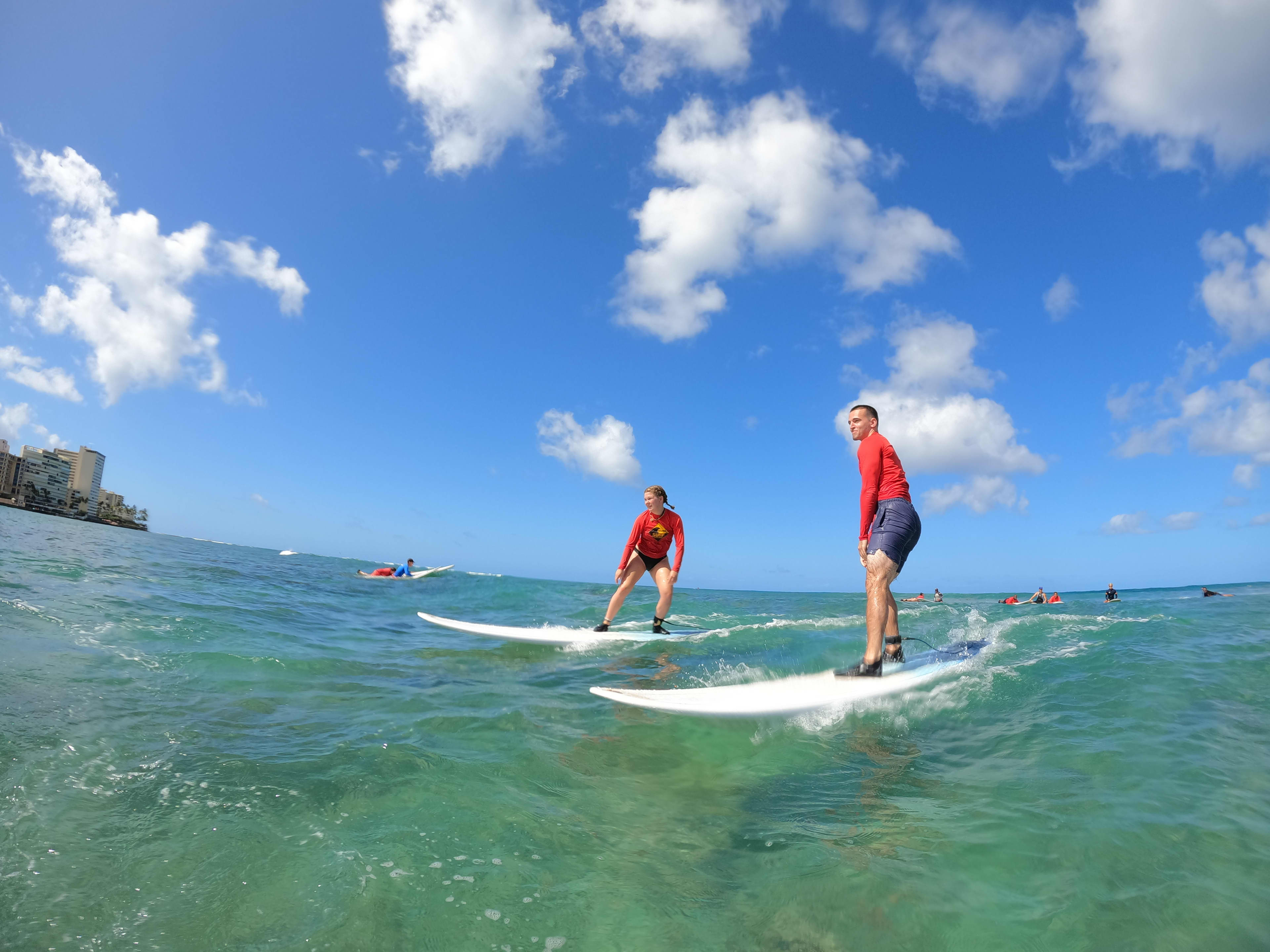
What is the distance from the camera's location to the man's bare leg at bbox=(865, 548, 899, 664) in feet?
19.2

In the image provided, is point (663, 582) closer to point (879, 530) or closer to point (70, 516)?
point (879, 530)

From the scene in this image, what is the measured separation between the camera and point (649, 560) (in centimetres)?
1011

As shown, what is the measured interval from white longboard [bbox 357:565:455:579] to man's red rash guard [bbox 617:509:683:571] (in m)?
22.7

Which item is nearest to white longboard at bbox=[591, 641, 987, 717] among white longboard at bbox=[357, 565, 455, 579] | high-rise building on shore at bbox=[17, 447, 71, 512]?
white longboard at bbox=[357, 565, 455, 579]

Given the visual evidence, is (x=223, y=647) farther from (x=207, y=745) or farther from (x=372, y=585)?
(x=372, y=585)

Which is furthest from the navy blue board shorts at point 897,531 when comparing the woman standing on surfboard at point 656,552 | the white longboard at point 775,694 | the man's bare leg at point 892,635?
the woman standing on surfboard at point 656,552

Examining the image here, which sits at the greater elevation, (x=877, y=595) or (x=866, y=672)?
(x=877, y=595)

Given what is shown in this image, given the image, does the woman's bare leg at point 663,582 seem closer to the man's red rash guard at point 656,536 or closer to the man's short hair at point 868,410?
the man's red rash guard at point 656,536

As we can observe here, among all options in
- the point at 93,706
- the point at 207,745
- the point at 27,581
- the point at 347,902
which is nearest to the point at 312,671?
the point at 93,706

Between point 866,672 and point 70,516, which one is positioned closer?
point 866,672

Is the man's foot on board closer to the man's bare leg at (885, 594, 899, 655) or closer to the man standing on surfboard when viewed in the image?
the man standing on surfboard

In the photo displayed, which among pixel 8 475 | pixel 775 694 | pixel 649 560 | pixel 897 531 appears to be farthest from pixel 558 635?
pixel 8 475

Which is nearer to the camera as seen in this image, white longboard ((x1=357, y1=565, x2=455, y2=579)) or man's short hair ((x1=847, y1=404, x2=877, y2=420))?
man's short hair ((x1=847, y1=404, x2=877, y2=420))

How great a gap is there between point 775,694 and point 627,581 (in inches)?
203
